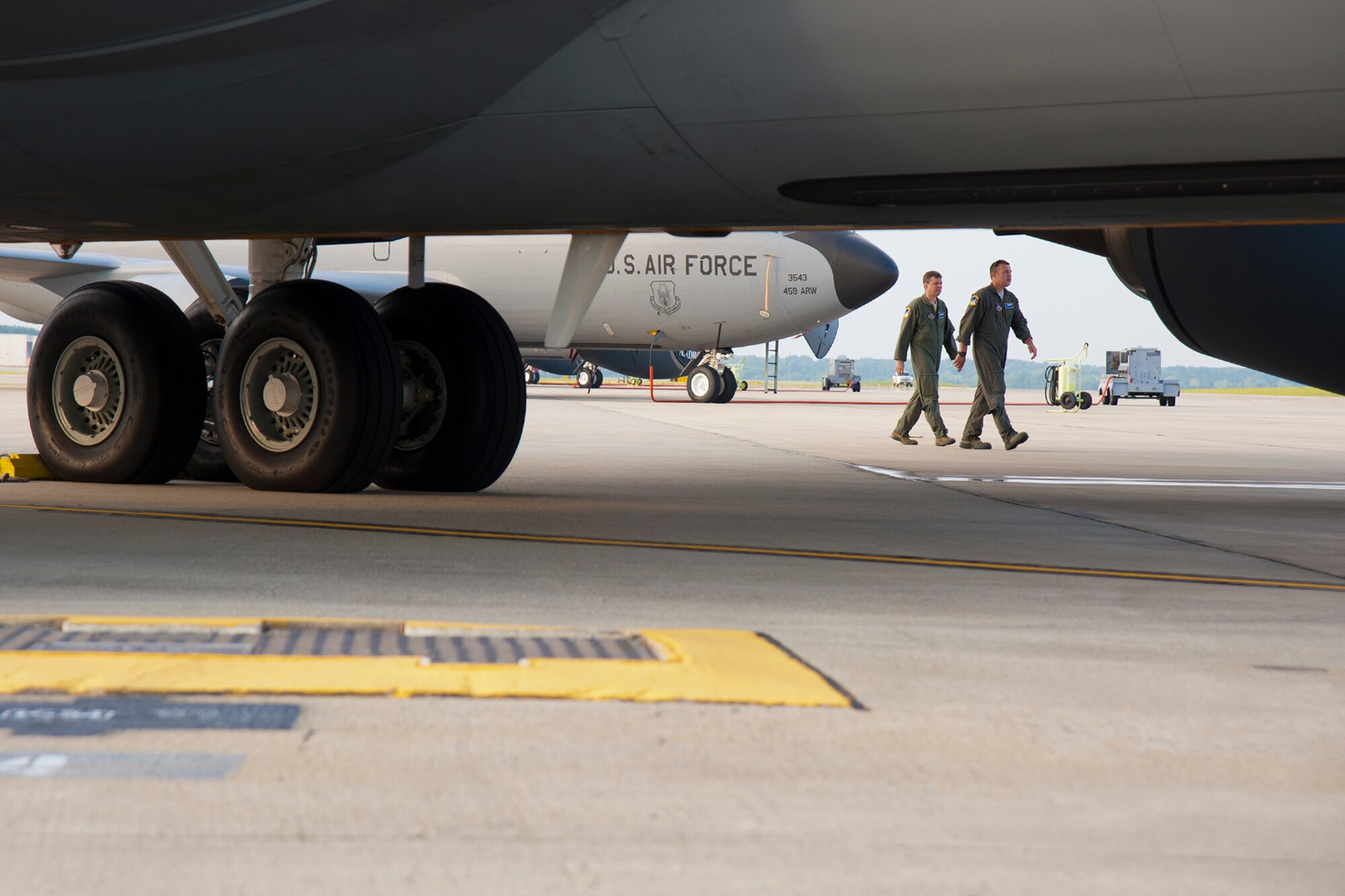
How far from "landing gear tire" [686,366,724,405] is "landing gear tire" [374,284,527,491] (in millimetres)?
16352

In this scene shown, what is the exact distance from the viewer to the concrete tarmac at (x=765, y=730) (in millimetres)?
1658

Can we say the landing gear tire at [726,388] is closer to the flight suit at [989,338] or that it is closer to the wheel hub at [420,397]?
the flight suit at [989,338]

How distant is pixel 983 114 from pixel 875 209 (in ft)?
2.39

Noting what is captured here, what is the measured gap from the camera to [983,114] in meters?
4.17

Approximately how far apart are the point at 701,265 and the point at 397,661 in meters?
18.6

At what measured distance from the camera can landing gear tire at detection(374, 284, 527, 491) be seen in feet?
22.3

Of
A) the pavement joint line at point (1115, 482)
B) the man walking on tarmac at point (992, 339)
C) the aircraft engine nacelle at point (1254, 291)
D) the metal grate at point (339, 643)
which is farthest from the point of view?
the man walking on tarmac at point (992, 339)

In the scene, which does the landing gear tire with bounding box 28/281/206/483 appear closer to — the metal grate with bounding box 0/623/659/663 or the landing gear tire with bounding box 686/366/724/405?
the metal grate with bounding box 0/623/659/663

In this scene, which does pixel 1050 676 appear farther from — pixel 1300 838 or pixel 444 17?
pixel 444 17

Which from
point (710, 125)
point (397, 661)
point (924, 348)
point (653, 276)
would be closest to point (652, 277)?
point (653, 276)

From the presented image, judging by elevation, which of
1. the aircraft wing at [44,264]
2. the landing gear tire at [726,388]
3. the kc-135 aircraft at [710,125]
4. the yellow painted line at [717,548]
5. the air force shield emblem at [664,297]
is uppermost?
the aircraft wing at [44,264]

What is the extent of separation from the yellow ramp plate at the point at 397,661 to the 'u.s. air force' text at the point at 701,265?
18.1 m

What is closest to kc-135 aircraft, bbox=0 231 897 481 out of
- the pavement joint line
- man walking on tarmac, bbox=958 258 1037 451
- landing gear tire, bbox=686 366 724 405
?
landing gear tire, bbox=686 366 724 405

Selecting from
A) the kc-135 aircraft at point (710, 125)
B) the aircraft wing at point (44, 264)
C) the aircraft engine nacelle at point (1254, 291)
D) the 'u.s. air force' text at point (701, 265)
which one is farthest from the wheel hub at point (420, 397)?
the 'u.s. air force' text at point (701, 265)
